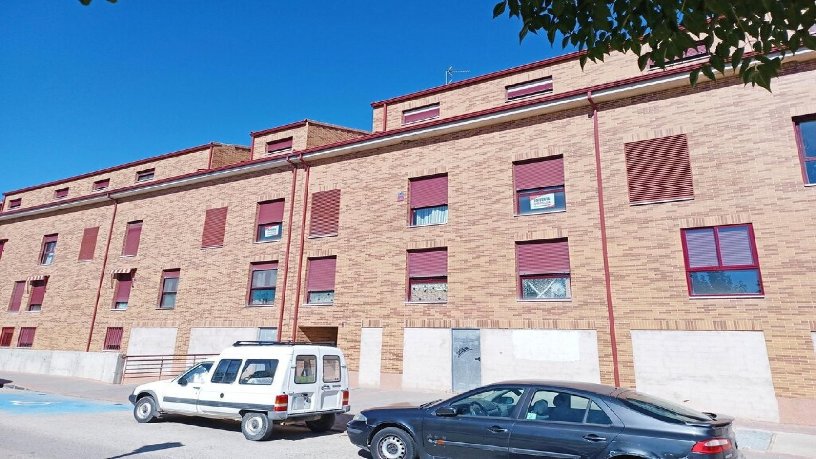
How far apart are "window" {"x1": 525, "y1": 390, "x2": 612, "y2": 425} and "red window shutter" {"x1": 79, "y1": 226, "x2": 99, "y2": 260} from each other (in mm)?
24764

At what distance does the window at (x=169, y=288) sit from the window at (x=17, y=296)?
10901 millimetres

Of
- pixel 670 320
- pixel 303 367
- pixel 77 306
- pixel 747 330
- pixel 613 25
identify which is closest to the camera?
pixel 613 25

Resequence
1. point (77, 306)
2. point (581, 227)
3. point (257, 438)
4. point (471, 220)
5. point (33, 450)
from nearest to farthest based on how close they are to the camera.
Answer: point (33, 450)
point (257, 438)
point (581, 227)
point (471, 220)
point (77, 306)

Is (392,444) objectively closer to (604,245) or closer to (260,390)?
(260,390)

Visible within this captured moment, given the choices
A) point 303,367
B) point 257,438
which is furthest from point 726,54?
point 257,438

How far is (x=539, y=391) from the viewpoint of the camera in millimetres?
5719

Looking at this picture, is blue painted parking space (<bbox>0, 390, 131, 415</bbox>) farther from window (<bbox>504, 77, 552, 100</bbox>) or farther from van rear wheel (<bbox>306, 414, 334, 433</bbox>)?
window (<bbox>504, 77, 552, 100</bbox>)

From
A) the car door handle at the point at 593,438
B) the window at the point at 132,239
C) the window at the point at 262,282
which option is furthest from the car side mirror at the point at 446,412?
the window at the point at 132,239

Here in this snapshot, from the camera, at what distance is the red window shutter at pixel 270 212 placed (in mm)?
18641

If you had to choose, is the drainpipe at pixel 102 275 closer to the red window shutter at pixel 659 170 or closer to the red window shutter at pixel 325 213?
the red window shutter at pixel 325 213

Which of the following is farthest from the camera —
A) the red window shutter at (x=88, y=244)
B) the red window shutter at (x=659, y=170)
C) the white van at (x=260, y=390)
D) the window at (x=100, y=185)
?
the window at (x=100, y=185)

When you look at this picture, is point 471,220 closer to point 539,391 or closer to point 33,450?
point 539,391

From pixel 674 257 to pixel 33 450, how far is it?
44.5ft

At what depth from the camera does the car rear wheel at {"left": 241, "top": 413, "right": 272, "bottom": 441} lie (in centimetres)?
822
